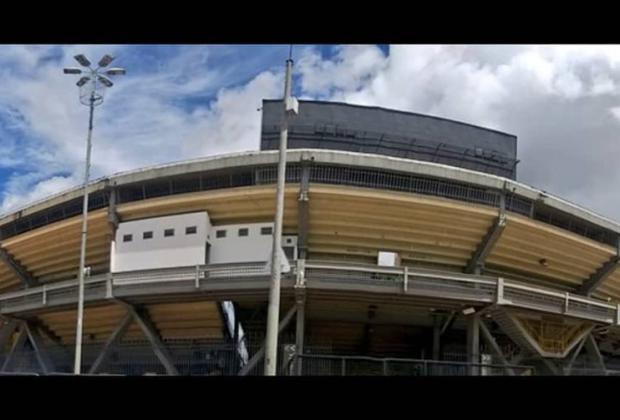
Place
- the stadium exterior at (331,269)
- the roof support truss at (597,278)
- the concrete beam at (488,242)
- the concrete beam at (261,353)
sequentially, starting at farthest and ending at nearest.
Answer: the roof support truss at (597,278) → the concrete beam at (488,242) → the stadium exterior at (331,269) → the concrete beam at (261,353)

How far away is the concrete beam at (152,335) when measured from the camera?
14.4 m

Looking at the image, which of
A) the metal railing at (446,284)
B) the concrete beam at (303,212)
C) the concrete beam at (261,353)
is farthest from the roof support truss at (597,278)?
the concrete beam at (261,353)

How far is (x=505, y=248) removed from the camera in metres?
16.1

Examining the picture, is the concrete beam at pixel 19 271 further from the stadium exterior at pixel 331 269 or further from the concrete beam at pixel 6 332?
the concrete beam at pixel 6 332

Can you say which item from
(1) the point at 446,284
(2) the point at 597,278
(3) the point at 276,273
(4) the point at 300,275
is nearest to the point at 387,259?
(1) the point at 446,284

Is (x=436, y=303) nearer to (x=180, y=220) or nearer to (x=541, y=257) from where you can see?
(x=541, y=257)

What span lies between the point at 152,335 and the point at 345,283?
16.6 feet

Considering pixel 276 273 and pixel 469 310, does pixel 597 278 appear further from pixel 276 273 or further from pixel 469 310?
pixel 276 273

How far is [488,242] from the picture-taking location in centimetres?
1567

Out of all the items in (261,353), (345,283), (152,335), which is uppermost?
(345,283)

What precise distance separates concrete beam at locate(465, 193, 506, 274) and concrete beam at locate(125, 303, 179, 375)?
7.72 m

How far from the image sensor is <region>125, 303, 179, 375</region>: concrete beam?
1437 centimetres

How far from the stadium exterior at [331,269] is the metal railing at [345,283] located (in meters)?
0.03
